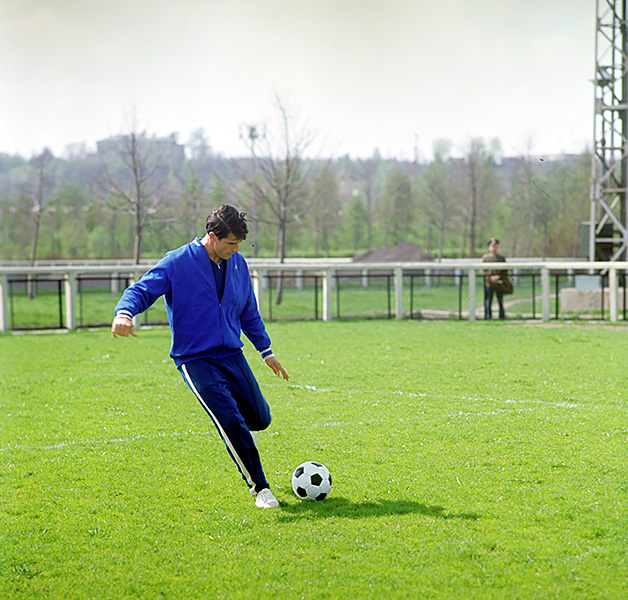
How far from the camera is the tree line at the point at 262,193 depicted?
76.0 ft

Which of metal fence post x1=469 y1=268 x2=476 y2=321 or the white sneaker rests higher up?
metal fence post x1=469 y1=268 x2=476 y2=321

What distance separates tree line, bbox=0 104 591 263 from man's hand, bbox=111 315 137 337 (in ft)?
44.6

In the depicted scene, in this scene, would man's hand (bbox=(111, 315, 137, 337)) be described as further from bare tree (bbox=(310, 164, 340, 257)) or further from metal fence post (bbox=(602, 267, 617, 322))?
bare tree (bbox=(310, 164, 340, 257))

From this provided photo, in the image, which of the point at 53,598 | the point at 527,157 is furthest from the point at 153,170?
the point at 53,598

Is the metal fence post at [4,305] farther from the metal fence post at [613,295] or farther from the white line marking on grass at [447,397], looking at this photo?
the metal fence post at [613,295]

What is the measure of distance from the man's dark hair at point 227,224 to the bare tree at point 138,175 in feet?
63.9

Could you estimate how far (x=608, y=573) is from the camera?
11.5 ft

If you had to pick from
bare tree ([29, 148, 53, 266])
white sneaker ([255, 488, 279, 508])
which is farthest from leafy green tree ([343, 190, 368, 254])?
white sneaker ([255, 488, 279, 508])

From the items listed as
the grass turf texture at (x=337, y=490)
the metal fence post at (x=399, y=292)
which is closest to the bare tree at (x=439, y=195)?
the metal fence post at (x=399, y=292)

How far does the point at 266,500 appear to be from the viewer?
15.0 ft

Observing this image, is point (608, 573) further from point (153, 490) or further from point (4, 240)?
point (4, 240)

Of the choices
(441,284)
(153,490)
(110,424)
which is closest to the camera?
(153,490)

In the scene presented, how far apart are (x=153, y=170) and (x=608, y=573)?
22022 mm

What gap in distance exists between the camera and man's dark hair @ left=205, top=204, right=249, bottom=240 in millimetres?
4555
